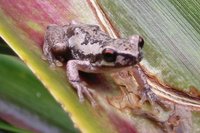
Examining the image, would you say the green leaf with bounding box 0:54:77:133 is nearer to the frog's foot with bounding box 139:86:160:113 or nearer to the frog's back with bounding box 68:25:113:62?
the frog's back with bounding box 68:25:113:62

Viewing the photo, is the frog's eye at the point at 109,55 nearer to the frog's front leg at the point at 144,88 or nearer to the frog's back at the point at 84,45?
the frog's back at the point at 84,45

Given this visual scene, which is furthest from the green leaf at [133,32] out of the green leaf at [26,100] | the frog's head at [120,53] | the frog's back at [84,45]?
the frog's back at [84,45]

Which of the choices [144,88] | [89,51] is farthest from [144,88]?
[89,51]

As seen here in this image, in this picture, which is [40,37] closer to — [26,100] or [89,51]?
[26,100]

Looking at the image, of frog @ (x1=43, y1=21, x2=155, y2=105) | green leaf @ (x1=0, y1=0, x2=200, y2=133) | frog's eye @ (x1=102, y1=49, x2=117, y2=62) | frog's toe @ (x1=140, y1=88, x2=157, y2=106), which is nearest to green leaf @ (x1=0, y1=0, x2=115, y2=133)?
green leaf @ (x1=0, y1=0, x2=200, y2=133)

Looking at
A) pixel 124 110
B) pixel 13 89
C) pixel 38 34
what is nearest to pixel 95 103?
pixel 124 110

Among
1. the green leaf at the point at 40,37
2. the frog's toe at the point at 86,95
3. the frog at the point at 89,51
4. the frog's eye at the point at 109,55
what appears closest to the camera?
the green leaf at the point at 40,37

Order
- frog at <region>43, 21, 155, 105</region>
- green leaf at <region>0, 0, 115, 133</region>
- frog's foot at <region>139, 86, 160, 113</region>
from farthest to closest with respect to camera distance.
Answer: frog at <region>43, 21, 155, 105</region> < frog's foot at <region>139, 86, 160, 113</region> < green leaf at <region>0, 0, 115, 133</region>

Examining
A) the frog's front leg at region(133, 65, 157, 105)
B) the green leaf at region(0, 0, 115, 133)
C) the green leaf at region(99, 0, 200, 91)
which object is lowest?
the frog's front leg at region(133, 65, 157, 105)

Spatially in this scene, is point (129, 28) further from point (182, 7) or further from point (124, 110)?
point (124, 110)
